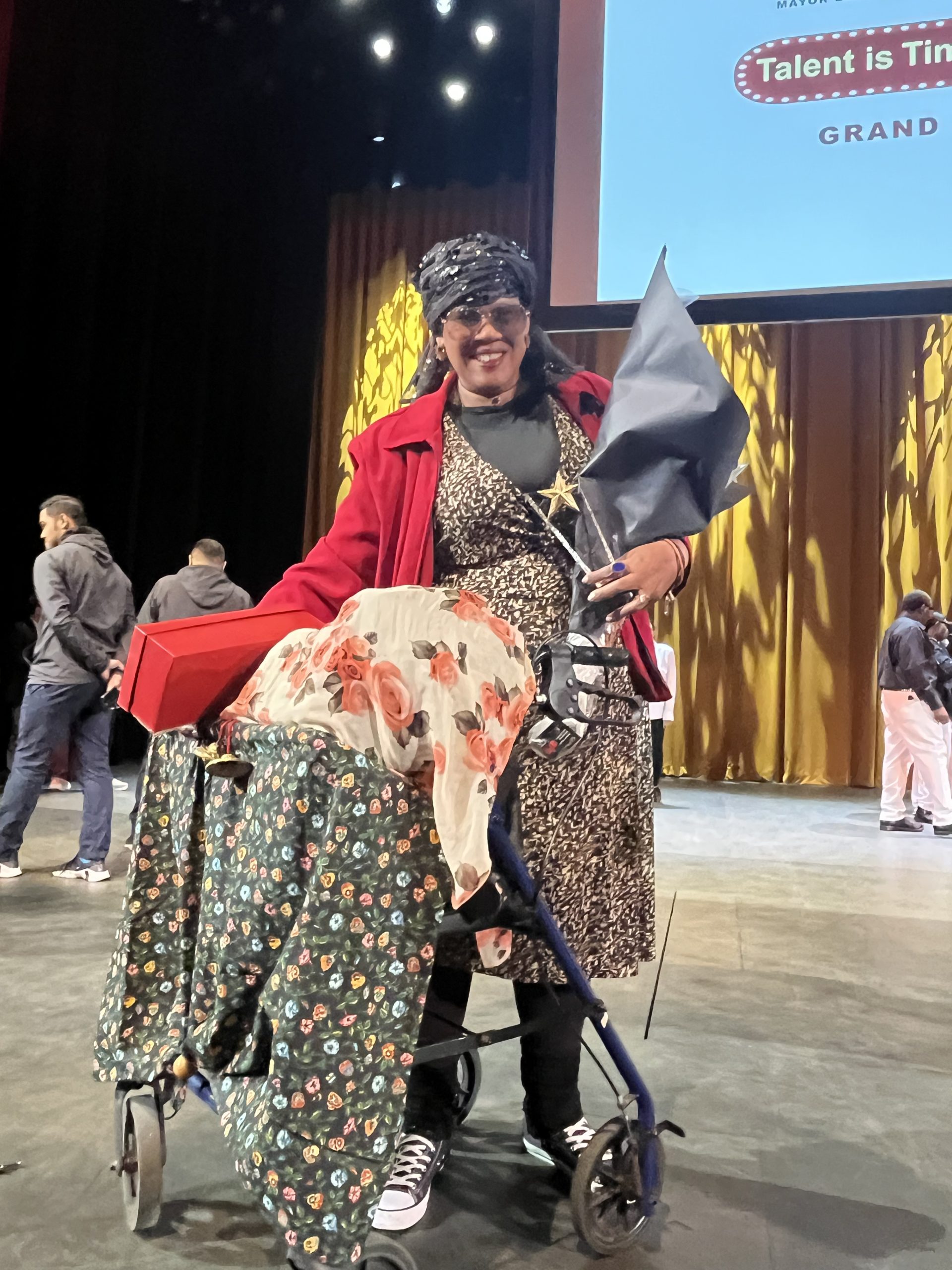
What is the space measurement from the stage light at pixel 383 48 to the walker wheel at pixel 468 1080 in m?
5.83

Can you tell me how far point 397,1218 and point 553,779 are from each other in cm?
61

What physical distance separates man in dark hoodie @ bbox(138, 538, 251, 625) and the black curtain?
83.0 inches

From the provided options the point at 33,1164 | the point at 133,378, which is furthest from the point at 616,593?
the point at 133,378

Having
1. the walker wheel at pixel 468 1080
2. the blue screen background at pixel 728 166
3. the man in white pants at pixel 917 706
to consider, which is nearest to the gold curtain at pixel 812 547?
the man in white pants at pixel 917 706

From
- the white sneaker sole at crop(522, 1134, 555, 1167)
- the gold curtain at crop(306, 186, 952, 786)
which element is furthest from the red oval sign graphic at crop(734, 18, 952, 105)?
the gold curtain at crop(306, 186, 952, 786)

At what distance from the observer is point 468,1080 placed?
69.8 inches

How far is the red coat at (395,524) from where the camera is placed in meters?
1.45

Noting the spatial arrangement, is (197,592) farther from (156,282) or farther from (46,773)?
(156,282)

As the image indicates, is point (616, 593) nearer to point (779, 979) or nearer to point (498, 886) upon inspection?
point (498, 886)

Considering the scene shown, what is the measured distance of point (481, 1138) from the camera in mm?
1715

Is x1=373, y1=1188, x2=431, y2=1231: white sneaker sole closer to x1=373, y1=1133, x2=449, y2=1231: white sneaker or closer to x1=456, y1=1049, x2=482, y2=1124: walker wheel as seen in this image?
x1=373, y1=1133, x2=449, y2=1231: white sneaker

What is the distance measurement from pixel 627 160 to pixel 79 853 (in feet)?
10.2

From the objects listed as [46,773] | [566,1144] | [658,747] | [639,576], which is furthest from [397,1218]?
[658,747]

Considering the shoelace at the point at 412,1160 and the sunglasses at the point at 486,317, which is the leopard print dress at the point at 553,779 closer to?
the sunglasses at the point at 486,317
